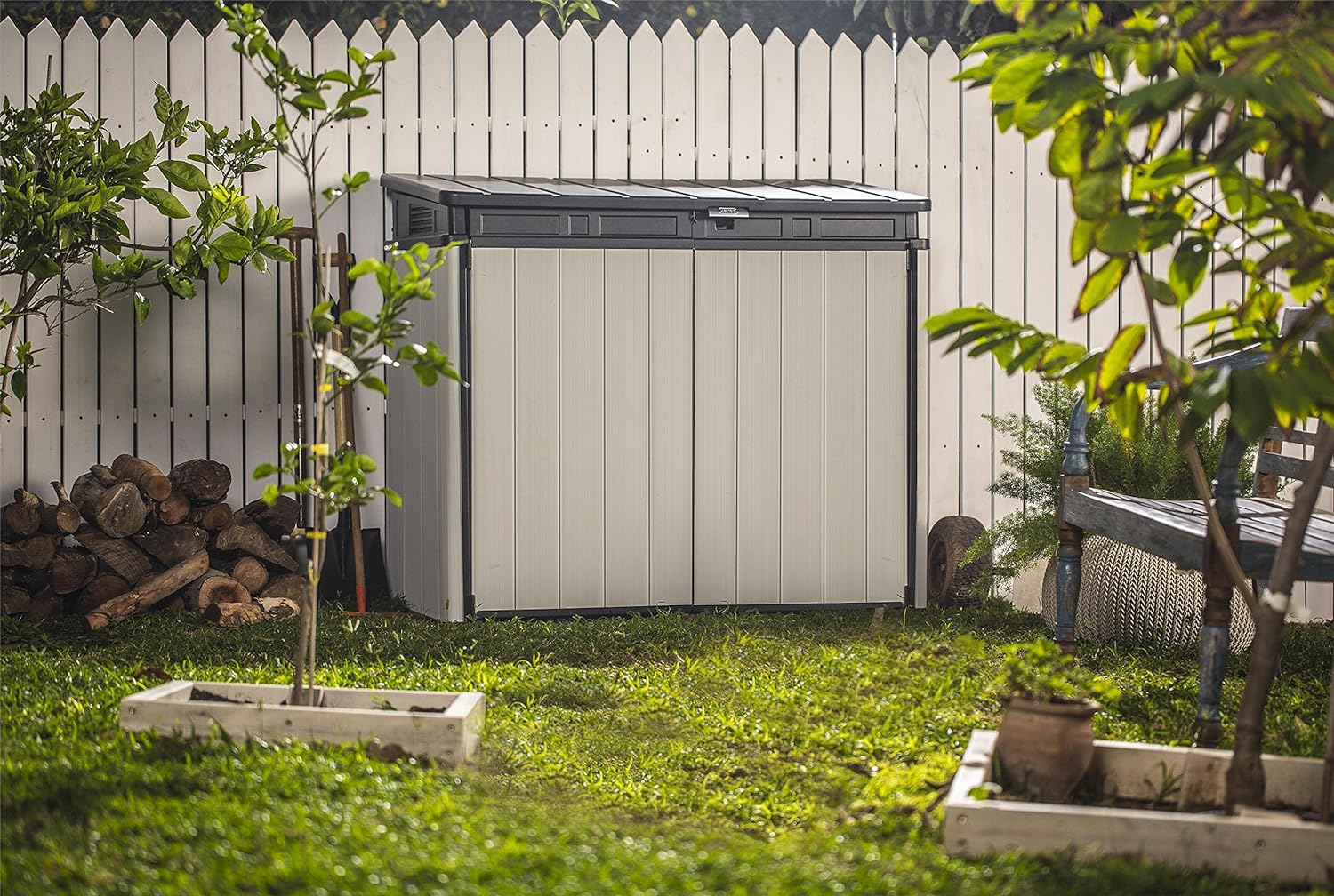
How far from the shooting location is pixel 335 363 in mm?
3408

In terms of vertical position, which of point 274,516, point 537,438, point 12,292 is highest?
point 12,292

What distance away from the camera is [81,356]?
19.2 feet

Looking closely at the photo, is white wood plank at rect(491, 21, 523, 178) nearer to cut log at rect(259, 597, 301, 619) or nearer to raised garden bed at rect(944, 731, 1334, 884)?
cut log at rect(259, 597, 301, 619)

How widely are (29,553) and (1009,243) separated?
4335 mm

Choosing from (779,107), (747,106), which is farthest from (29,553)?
(779,107)

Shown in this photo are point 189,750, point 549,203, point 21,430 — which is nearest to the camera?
point 189,750

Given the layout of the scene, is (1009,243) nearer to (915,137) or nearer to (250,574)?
(915,137)

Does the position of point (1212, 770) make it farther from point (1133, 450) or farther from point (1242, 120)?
point (1133, 450)

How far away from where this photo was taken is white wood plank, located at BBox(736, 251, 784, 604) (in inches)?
211

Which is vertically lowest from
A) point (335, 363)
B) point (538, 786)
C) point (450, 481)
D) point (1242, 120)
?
point (538, 786)

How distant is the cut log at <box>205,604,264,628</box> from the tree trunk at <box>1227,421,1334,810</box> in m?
3.65

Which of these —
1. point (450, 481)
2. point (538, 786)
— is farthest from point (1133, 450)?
point (538, 786)

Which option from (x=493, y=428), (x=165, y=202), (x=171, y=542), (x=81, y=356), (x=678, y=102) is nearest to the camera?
(x=165, y=202)

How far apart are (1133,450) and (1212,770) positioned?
243 centimetres
